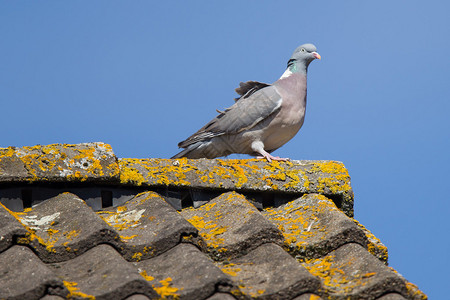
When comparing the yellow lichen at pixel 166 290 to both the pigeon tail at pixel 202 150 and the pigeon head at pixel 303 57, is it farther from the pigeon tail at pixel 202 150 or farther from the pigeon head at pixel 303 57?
the pigeon head at pixel 303 57

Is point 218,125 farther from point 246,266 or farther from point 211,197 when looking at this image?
point 246,266

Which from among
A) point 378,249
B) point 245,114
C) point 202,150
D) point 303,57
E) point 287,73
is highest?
point 303,57

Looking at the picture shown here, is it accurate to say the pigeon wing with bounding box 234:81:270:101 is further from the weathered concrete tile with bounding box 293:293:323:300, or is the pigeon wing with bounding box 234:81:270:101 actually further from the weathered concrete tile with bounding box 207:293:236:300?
the weathered concrete tile with bounding box 207:293:236:300

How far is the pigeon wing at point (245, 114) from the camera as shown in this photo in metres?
6.23

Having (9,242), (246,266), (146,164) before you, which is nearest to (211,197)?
(146,164)

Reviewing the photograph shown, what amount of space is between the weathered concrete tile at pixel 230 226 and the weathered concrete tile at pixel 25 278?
787 millimetres

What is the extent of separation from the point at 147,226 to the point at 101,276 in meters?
0.65

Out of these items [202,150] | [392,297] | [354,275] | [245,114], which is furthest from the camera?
[202,150]

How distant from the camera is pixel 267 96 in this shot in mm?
6328

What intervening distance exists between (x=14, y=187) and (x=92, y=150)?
1.45ft

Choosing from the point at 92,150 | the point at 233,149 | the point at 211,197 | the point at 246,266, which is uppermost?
the point at 233,149

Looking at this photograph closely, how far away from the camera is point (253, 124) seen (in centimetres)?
623

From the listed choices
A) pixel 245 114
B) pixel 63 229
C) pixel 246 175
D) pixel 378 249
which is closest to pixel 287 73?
pixel 245 114

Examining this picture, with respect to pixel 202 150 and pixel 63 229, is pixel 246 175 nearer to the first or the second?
pixel 63 229
